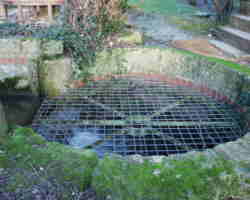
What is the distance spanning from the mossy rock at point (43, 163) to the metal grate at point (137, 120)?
109 cm

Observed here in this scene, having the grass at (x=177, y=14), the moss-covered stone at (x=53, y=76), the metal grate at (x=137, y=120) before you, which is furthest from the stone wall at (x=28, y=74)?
the grass at (x=177, y=14)

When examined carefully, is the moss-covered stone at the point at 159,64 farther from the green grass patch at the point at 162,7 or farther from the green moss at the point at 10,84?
the green grass patch at the point at 162,7

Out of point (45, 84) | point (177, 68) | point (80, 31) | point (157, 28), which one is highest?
point (80, 31)

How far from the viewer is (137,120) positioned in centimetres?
366

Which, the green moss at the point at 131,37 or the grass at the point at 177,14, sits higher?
the grass at the point at 177,14

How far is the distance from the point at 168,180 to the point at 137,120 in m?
1.95

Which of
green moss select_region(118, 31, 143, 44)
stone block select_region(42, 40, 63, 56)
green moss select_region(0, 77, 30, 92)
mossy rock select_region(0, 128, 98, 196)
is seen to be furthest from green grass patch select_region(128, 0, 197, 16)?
mossy rock select_region(0, 128, 98, 196)

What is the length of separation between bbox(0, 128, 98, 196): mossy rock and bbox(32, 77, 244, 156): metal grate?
3.59 ft

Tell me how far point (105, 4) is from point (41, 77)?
214 cm

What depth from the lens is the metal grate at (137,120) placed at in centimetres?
326

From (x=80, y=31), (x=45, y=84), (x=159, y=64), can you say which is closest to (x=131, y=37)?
(x=159, y=64)

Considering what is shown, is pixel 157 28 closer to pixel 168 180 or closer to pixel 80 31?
pixel 80 31

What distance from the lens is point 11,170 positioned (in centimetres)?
182

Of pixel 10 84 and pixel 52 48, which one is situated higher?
pixel 52 48
